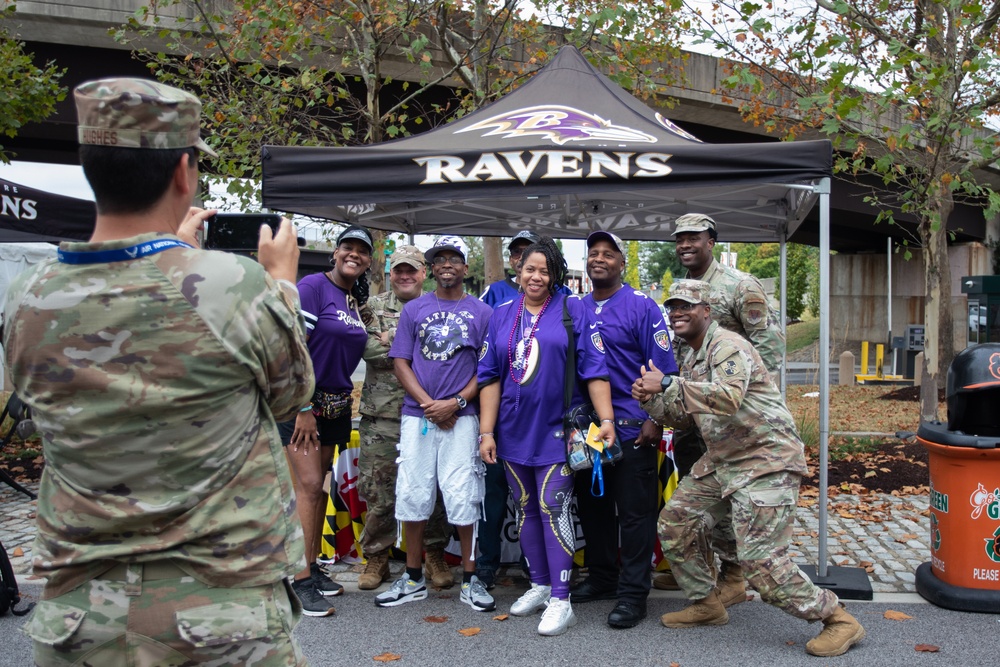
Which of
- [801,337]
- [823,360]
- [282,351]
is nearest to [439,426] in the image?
[823,360]

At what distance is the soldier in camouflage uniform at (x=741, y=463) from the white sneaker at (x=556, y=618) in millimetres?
626

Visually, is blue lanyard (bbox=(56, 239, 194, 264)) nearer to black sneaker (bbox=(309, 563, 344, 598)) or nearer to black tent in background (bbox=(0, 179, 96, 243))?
black sneaker (bbox=(309, 563, 344, 598))

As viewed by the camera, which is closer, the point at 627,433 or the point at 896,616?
the point at 896,616

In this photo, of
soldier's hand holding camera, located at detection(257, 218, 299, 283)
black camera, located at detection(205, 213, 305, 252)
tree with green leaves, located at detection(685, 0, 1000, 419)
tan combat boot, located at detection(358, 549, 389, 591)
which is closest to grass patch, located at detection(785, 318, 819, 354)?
tree with green leaves, located at detection(685, 0, 1000, 419)

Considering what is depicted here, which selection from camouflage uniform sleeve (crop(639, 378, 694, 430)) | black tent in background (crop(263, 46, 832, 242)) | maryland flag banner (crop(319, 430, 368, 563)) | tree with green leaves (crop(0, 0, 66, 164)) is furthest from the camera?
tree with green leaves (crop(0, 0, 66, 164))

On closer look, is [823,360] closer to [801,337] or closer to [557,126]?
[557,126]

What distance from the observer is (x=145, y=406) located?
1.67m

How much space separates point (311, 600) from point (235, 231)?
2.78 metres

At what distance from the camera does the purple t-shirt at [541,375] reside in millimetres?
4477

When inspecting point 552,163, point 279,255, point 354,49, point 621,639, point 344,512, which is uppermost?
point 354,49

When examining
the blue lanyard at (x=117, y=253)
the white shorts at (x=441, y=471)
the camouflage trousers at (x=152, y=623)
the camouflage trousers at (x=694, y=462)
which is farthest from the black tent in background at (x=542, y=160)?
the camouflage trousers at (x=152, y=623)

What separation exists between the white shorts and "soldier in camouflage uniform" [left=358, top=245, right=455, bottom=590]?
0.32 metres

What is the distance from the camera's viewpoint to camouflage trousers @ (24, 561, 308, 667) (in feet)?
5.58

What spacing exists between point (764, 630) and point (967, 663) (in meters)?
0.93
